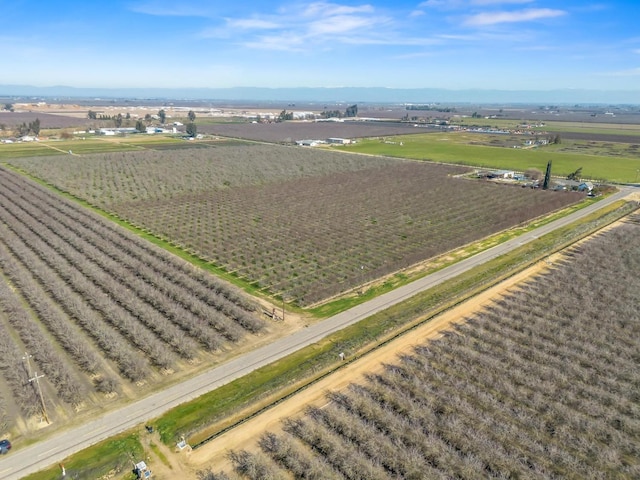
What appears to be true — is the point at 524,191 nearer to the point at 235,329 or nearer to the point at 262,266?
the point at 262,266

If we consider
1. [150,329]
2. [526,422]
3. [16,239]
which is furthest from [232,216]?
[526,422]

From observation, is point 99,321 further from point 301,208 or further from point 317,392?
point 301,208

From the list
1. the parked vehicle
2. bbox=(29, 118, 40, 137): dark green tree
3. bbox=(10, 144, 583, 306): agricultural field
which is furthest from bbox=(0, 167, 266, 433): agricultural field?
bbox=(29, 118, 40, 137): dark green tree

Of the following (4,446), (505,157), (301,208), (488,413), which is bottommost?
(4,446)

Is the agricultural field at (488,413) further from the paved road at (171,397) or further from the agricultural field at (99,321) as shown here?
the agricultural field at (99,321)

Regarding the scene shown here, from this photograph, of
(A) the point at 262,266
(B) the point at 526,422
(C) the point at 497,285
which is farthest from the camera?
(A) the point at 262,266

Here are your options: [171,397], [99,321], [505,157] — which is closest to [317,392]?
[171,397]

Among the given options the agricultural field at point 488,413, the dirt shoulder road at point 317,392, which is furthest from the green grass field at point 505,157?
the dirt shoulder road at point 317,392
